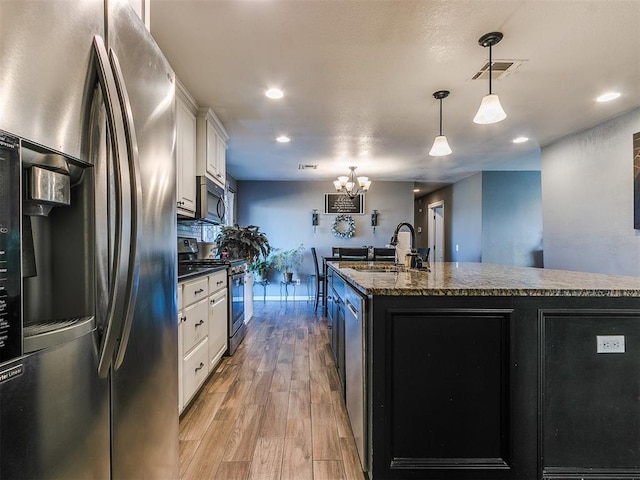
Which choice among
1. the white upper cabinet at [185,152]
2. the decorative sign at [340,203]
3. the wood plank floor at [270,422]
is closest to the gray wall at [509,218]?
the decorative sign at [340,203]

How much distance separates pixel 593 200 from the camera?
368 cm

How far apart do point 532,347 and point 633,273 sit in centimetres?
281

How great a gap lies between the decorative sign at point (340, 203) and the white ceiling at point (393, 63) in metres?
2.62

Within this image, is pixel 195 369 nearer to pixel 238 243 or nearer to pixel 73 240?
pixel 73 240

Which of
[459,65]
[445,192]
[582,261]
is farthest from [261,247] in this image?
[445,192]

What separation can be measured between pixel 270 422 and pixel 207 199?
6.76 feet

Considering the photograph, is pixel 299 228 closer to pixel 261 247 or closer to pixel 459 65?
pixel 261 247

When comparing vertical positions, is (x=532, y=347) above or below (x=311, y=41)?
below

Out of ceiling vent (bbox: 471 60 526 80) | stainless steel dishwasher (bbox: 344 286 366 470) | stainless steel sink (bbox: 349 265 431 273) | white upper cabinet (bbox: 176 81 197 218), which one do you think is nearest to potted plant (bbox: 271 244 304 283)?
white upper cabinet (bbox: 176 81 197 218)

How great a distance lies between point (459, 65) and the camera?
2.38 meters

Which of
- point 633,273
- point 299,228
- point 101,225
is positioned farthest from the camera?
point 299,228

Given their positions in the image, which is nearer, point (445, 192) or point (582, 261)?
point (582, 261)

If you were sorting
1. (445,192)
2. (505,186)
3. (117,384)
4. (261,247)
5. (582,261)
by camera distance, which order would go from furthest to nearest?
1. (445,192)
2. (505,186)
3. (261,247)
4. (582,261)
5. (117,384)

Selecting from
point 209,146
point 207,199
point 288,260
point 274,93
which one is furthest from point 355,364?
point 288,260
